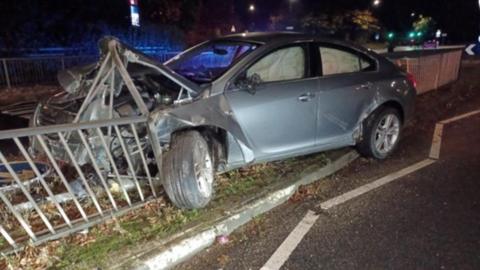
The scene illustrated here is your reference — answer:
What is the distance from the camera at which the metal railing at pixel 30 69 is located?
41.0ft

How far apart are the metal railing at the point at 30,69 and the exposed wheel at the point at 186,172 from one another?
1003cm

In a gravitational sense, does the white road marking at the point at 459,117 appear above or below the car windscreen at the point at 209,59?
below

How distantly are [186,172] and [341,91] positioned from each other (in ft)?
7.33

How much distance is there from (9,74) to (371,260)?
42.9 feet

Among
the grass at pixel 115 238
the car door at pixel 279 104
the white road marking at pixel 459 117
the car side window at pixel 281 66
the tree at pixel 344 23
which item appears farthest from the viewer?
the tree at pixel 344 23

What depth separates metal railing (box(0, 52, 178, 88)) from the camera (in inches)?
492

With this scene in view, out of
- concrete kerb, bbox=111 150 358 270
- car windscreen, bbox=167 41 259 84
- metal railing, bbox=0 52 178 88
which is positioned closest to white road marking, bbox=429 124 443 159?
concrete kerb, bbox=111 150 358 270

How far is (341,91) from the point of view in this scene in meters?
4.65

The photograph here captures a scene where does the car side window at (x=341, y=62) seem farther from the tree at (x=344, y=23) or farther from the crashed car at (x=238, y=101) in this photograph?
the tree at (x=344, y=23)

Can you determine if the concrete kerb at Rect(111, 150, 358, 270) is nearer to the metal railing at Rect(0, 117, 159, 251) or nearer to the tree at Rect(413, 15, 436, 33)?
the metal railing at Rect(0, 117, 159, 251)

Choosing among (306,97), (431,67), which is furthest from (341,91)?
(431,67)

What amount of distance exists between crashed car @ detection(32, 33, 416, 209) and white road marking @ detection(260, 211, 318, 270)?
0.84 m

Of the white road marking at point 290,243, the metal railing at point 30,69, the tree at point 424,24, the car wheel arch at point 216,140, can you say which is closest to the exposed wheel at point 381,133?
the white road marking at point 290,243

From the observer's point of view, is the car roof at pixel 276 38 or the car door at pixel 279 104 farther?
the car roof at pixel 276 38
